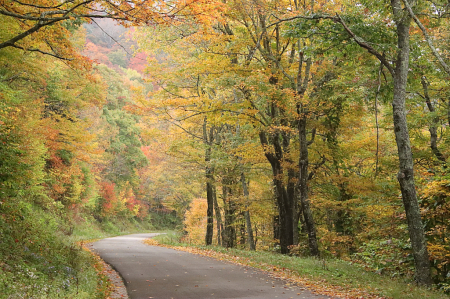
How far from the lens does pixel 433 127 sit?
43.7 feet

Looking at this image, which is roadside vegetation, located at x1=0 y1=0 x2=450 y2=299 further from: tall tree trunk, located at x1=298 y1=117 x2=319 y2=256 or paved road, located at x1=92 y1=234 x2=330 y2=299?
paved road, located at x1=92 y1=234 x2=330 y2=299

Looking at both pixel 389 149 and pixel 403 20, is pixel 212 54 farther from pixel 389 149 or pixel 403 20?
pixel 389 149

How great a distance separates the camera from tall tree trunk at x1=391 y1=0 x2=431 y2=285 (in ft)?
27.2

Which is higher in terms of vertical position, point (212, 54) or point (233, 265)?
point (212, 54)

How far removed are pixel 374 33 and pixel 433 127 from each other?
6305mm

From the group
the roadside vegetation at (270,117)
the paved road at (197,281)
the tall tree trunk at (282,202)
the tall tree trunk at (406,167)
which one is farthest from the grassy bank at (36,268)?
the tall tree trunk at (282,202)

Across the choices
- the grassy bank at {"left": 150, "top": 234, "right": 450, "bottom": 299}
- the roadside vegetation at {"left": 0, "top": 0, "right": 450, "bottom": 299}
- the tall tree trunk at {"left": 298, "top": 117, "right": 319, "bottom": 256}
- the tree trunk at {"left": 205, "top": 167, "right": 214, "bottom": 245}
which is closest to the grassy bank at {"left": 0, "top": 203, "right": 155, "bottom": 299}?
the roadside vegetation at {"left": 0, "top": 0, "right": 450, "bottom": 299}

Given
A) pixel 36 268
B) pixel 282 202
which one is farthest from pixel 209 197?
pixel 36 268

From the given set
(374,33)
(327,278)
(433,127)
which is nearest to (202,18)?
(374,33)

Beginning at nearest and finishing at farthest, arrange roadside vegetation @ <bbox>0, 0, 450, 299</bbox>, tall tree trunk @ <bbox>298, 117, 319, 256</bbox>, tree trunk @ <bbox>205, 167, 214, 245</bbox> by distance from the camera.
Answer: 1. roadside vegetation @ <bbox>0, 0, 450, 299</bbox>
2. tall tree trunk @ <bbox>298, 117, 319, 256</bbox>
3. tree trunk @ <bbox>205, 167, 214, 245</bbox>

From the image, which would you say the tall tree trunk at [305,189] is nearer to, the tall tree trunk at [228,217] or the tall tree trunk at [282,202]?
the tall tree trunk at [282,202]

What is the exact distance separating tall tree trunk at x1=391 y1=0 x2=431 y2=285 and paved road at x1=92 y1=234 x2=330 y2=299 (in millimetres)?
3146

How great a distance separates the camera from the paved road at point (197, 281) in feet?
23.1

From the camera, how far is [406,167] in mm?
8547
